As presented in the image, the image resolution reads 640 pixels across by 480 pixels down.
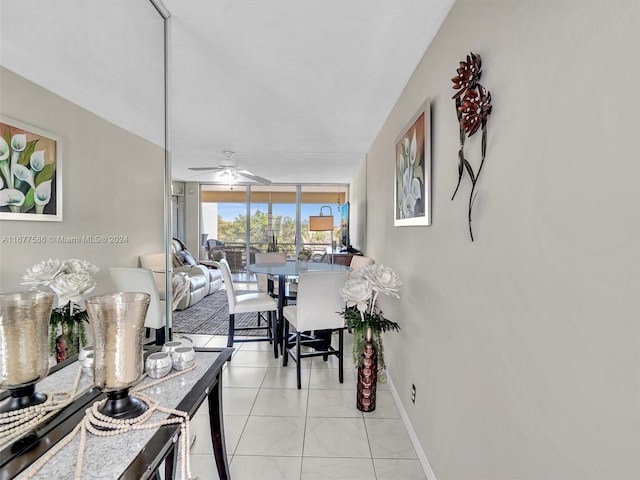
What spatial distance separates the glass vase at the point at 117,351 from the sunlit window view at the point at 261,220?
282 inches

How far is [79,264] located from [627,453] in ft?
5.16

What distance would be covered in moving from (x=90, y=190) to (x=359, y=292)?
5.43ft

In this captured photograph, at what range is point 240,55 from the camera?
6.77 ft

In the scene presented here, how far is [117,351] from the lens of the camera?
0.89 m

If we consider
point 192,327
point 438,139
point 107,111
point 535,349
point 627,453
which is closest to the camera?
point 627,453

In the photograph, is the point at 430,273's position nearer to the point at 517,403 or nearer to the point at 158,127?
the point at 517,403

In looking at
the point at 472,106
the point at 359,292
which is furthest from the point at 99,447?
the point at 359,292

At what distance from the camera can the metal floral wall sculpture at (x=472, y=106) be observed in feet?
3.96

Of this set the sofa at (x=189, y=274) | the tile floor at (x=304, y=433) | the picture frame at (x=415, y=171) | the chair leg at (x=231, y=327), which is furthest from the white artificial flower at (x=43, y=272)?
the chair leg at (x=231, y=327)

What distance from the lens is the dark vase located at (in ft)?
7.76

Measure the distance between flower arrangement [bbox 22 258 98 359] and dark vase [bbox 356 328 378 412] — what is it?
176 cm

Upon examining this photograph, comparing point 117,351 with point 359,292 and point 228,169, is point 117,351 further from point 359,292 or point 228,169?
point 228,169

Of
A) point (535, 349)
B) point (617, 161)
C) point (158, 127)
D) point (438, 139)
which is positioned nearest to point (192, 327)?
point (158, 127)

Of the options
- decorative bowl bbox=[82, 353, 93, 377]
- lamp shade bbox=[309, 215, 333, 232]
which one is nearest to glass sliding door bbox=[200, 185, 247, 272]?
lamp shade bbox=[309, 215, 333, 232]
